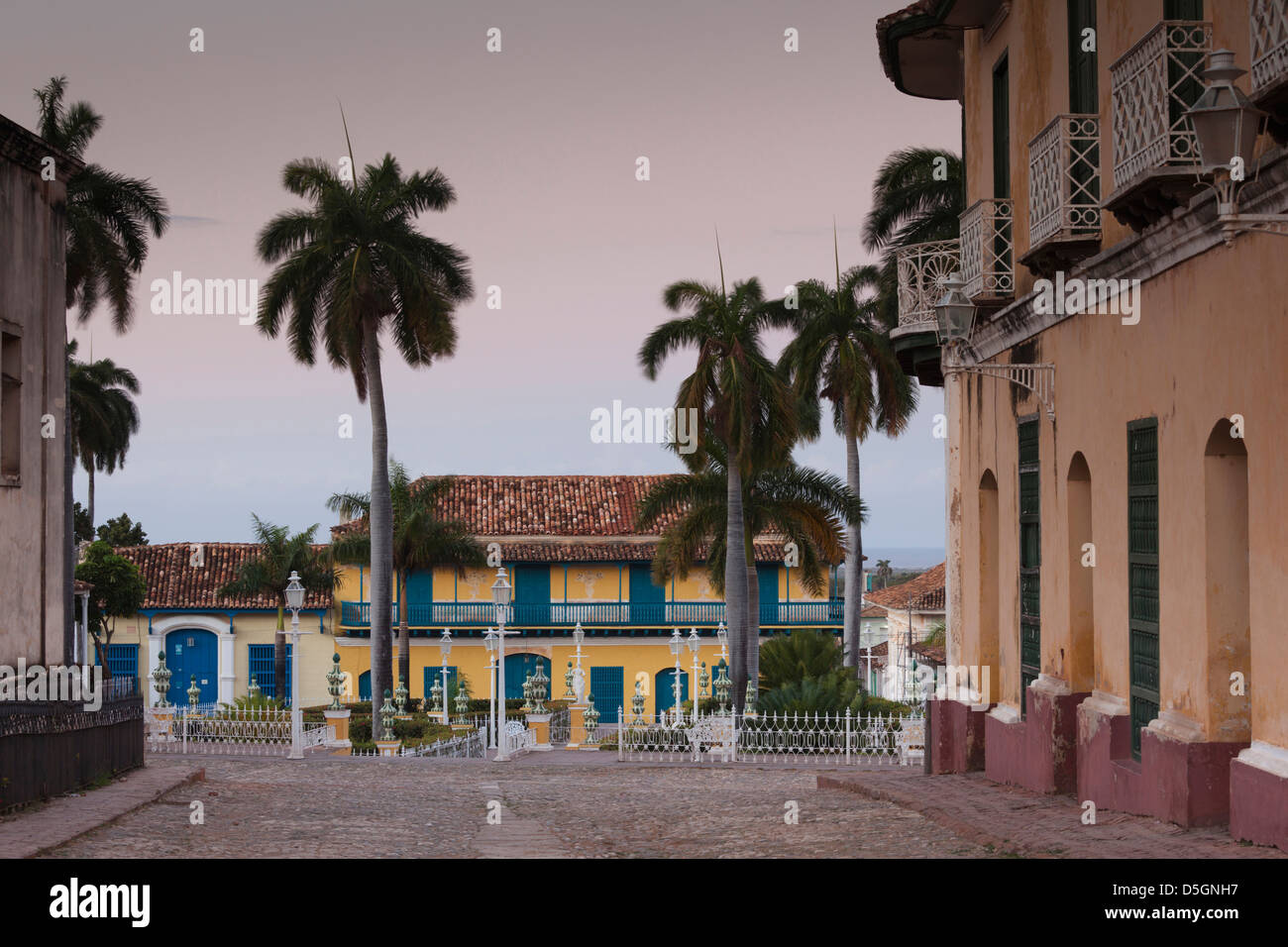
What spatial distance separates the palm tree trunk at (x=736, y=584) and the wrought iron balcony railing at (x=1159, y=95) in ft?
70.2

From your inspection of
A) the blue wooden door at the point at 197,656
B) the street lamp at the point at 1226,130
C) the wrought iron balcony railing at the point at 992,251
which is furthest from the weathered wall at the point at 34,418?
the blue wooden door at the point at 197,656

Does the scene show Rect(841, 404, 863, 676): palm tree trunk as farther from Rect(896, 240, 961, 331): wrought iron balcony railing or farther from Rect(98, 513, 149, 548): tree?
Rect(98, 513, 149, 548): tree

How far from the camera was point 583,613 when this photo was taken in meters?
47.7

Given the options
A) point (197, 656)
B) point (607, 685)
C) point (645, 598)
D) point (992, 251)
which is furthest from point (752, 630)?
point (197, 656)

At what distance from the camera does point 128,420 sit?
2132 inches

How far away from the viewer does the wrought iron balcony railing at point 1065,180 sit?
36.4 ft

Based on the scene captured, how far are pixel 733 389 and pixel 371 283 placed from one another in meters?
7.70

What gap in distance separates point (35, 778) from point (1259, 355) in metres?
9.59

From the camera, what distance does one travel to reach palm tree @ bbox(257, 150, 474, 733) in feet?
101

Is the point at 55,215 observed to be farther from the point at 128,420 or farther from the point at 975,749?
the point at 128,420

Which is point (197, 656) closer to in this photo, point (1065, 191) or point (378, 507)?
point (378, 507)

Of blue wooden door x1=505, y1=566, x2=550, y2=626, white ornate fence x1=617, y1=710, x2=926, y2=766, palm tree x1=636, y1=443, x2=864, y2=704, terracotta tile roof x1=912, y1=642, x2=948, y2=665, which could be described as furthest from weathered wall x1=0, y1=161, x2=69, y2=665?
terracotta tile roof x1=912, y1=642, x2=948, y2=665
